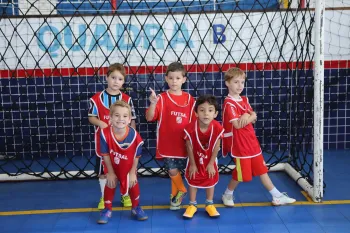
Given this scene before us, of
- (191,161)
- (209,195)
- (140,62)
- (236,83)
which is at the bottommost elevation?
(209,195)

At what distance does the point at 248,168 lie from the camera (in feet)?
8.87

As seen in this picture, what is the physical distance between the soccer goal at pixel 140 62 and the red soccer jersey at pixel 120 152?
1.18m

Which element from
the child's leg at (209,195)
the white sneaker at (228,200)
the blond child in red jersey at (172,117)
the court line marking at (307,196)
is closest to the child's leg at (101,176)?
the blond child in red jersey at (172,117)

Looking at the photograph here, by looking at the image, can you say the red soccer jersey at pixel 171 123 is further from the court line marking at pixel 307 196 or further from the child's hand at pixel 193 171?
the court line marking at pixel 307 196

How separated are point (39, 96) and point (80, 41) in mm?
603

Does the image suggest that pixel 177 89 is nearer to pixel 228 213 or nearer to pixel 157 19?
pixel 228 213

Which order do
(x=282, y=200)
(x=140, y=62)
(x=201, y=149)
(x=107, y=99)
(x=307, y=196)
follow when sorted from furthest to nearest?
1. (x=140, y=62)
2. (x=307, y=196)
3. (x=282, y=200)
4. (x=107, y=99)
5. (x=201, y=149)

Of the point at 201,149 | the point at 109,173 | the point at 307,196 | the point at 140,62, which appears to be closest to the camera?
the point at 109,173

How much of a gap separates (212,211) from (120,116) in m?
0.79

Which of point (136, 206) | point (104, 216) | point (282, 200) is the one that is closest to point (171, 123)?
point (136, 206)

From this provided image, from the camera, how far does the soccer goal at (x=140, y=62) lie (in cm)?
378

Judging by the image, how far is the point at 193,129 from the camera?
261 cm

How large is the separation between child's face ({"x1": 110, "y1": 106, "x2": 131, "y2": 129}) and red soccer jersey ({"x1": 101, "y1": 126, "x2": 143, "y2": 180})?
0.09 meters

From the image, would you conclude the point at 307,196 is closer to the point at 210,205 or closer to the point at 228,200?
the point at 228,200
